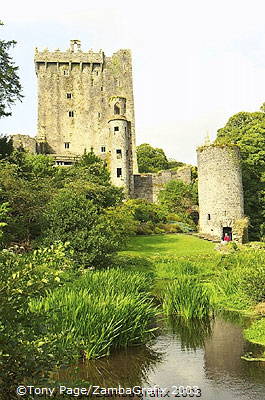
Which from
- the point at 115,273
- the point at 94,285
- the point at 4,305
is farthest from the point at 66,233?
the point at 4,305

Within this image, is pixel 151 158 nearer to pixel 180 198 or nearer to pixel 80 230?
pixel 180 198

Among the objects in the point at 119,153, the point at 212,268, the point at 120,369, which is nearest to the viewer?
the point at 120,369

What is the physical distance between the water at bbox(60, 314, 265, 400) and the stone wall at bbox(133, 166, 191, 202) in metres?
34.0

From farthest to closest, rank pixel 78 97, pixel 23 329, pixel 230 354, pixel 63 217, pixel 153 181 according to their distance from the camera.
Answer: pixel 78 97 < pixel 153 181 < pixel 63 217 < pixel 230 354 < pixel 23 329

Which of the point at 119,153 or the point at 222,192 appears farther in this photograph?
the point at 119,153

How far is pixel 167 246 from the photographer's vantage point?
80.9 feet

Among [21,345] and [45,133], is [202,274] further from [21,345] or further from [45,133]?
[45,133]

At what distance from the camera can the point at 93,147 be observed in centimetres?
5228

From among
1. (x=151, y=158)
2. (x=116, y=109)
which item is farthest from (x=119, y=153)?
(x=151, y=158)

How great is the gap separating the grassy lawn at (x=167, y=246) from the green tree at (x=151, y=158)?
103ft

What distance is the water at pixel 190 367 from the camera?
6.69 meters

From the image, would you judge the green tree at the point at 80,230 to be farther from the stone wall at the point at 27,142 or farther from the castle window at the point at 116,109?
the stone wall at the point at 27,142

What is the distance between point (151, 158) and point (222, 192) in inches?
1169

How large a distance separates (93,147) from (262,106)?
19330mm
